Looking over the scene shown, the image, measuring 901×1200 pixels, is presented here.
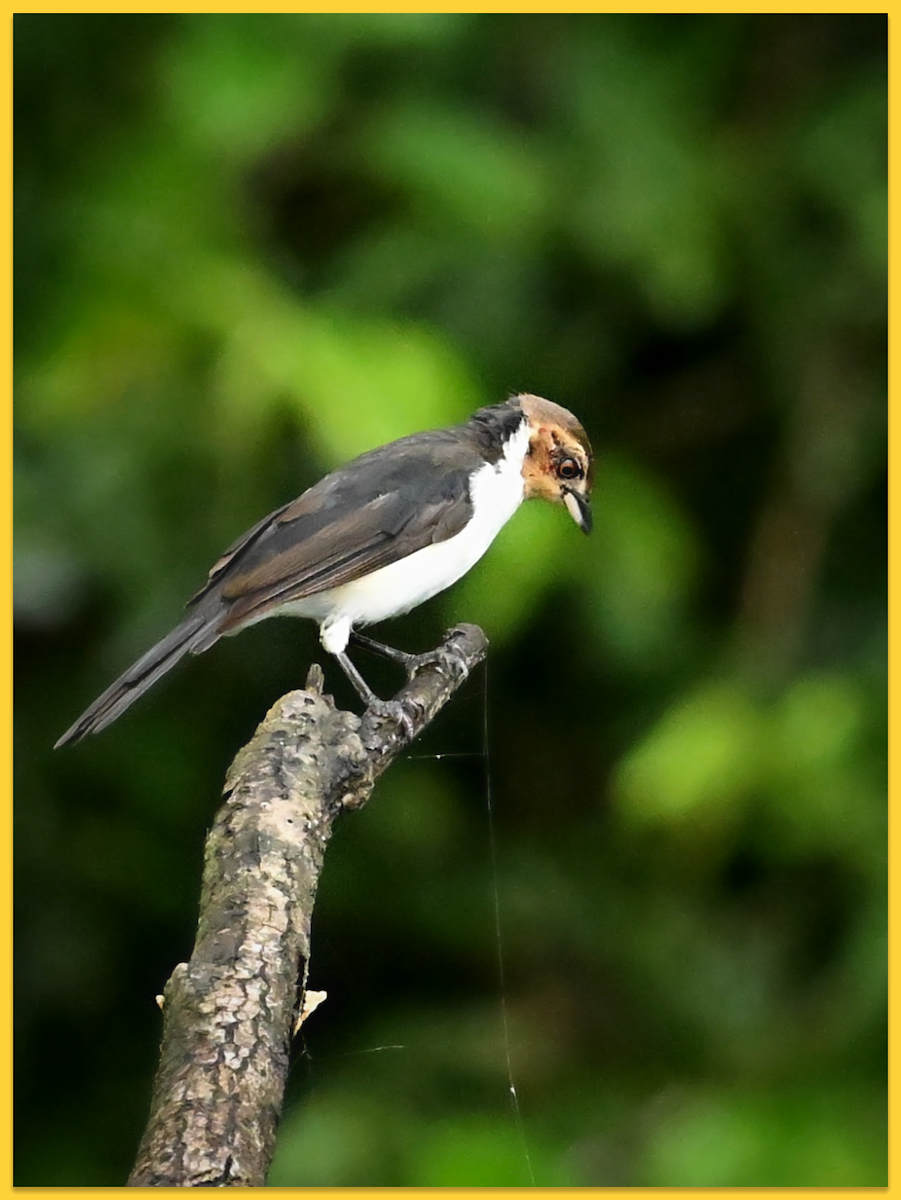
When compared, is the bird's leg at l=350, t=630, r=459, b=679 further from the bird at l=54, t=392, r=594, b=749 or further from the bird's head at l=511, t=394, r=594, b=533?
the bird's head at l=511, t=394, r=594, b=533

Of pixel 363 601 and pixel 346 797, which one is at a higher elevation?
pixel 363 601

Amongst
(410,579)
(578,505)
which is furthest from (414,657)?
(578,505)

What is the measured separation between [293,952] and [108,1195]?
0.31 m

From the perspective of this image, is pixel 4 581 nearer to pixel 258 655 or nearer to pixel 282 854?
pixel 282 854

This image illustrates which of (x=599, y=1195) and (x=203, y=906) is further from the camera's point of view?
(x=599, y=1195)

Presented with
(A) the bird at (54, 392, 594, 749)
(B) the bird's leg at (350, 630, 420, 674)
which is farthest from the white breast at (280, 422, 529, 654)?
(B) the bird's leg at (350, 630, 420, 674)

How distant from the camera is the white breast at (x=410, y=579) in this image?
8.11ft

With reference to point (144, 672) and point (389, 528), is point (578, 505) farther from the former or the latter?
point (144, 672)

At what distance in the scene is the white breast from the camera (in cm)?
247

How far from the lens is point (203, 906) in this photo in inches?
65.7

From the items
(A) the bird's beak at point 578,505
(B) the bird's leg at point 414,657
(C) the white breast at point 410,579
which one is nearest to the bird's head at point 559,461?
(A) the bird's beak at point 578,505

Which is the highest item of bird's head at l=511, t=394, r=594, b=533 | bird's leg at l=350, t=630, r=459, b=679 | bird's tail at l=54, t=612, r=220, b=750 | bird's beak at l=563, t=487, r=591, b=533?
bird's head at l=511, t=394, r=594, b=533

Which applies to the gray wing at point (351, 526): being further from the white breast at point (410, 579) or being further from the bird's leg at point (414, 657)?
the bird's leg at point (414, 657)

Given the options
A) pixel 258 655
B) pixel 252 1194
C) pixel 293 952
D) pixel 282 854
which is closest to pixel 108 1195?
pixel 252 1194
